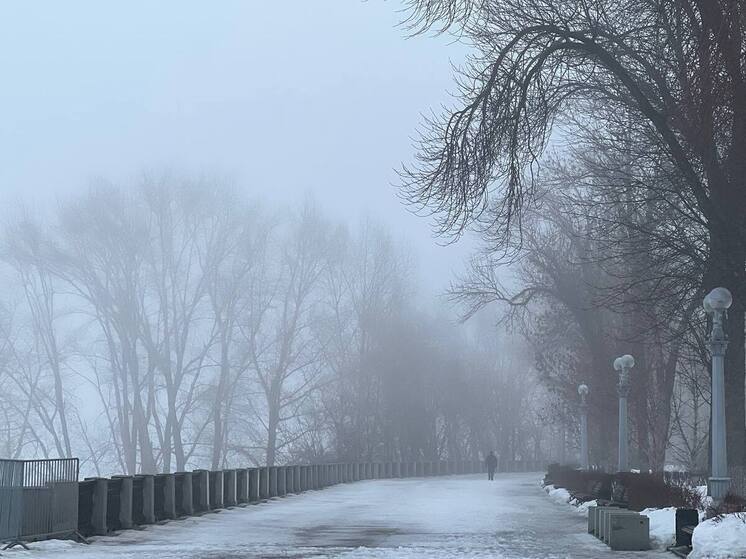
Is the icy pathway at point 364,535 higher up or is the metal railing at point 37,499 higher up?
the metal railing at point 37,499

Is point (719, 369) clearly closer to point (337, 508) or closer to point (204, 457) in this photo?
point (337, 508)

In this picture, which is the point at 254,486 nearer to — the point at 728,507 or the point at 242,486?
the point at 242,486

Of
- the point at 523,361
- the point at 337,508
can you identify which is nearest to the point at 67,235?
the point at 337,508

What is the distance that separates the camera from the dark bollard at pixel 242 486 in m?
37.6

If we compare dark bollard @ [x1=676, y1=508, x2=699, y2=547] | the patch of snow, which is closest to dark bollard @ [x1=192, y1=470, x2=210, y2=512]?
the patch of snow

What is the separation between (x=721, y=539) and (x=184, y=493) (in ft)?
53.1

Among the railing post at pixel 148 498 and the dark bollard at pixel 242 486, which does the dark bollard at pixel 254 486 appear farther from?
the railing post at pixel 148 498

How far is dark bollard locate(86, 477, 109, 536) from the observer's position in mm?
24453

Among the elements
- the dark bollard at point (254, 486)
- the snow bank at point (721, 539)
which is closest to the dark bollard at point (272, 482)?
the dark bollard at point (254, 486)

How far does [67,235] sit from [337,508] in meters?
42.3

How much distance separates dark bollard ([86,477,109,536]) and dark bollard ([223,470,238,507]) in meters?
11.2

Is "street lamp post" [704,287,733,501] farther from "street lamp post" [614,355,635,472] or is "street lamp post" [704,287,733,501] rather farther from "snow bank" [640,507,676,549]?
"street lamp post" [614,355,635,472]

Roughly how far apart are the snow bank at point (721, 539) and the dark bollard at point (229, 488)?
1944 cm

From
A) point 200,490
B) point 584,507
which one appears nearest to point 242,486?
point 200,490
